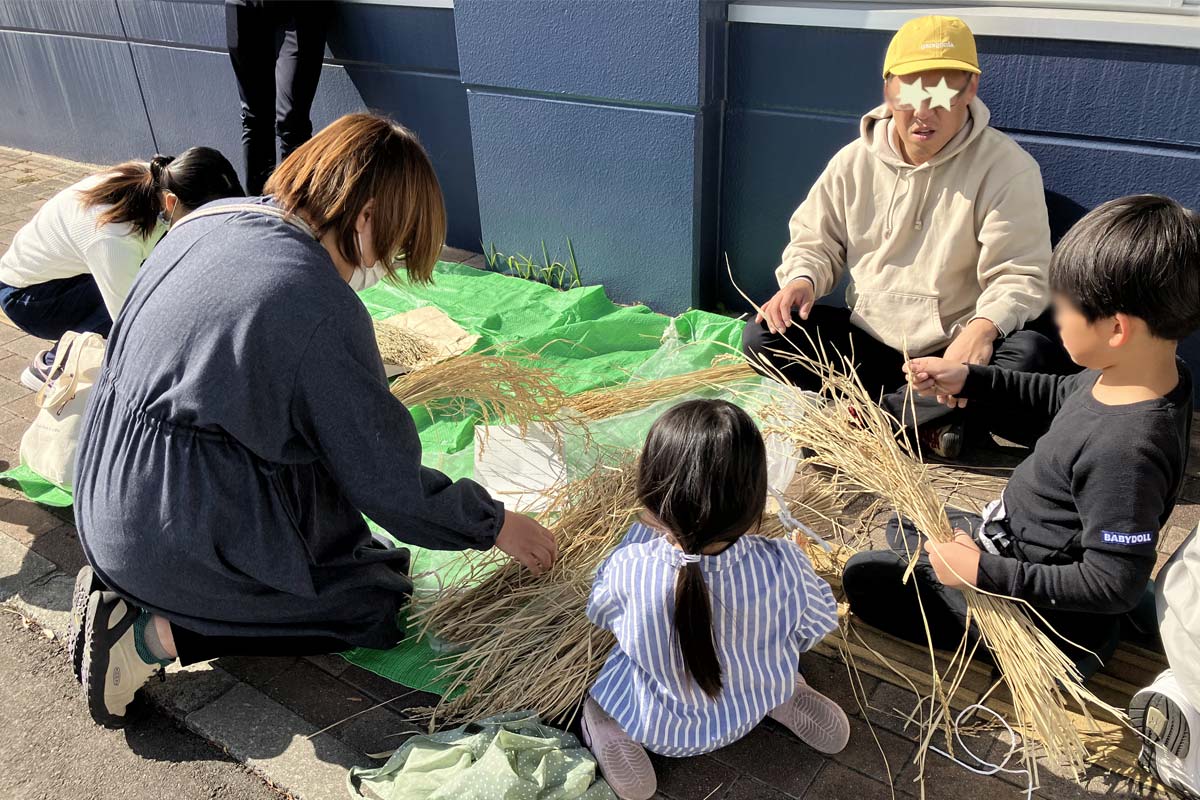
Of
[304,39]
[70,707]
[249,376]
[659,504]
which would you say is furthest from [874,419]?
[304,39]

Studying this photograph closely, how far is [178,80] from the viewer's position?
5.38m

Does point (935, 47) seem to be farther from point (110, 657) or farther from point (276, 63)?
point (276, 63)

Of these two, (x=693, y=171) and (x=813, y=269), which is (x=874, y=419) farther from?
(x=693, y=171)

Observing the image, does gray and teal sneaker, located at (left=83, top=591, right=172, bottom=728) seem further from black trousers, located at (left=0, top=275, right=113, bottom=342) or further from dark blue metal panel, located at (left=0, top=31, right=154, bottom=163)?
dark blue metal panel, located at (left=0, top=31, right=154, bottom=163)

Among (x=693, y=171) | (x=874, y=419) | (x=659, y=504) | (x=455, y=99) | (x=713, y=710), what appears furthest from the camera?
(x=455, y=99)

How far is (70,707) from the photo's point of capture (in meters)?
2.16

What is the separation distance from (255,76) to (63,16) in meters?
2.32

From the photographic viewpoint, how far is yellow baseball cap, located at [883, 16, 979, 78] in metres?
2.50

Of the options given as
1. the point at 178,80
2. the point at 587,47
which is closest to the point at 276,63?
the point at 178,80

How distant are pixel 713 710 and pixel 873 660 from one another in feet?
1.78

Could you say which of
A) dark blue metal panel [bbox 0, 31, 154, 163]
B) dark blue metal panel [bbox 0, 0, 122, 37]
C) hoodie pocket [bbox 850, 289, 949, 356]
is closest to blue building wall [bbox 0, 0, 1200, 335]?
hoodie pocket [bbox 850, 289, 949, 356]

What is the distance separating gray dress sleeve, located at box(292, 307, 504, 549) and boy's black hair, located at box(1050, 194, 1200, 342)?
1.23m

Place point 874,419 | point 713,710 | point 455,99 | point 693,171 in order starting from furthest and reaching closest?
point 455,99, point 693,171, point 874,419, point 713,710

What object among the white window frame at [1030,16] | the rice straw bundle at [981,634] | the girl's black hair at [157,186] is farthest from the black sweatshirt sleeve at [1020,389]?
the girl's black hair at [157,186]
